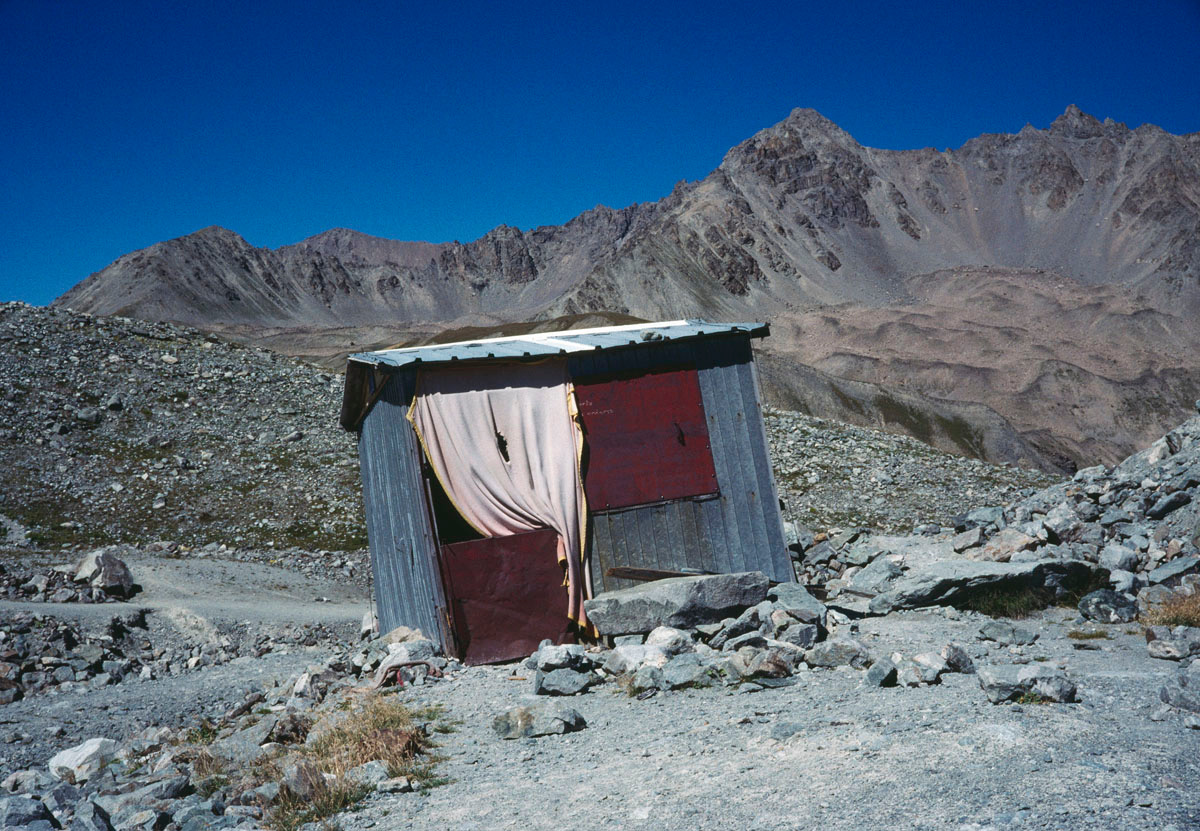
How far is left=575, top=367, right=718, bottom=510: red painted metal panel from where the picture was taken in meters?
12.0

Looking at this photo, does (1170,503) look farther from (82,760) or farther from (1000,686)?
(82,760)

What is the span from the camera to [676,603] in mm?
10492

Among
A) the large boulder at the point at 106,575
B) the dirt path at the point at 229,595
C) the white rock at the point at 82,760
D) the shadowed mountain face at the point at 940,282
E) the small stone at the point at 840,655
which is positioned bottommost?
the small stone at the point at 840,655

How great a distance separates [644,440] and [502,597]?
2.89 metres

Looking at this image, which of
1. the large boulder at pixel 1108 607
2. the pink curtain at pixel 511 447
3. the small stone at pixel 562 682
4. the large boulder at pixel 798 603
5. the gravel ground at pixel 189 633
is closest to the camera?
the small stone at pixel 562 682

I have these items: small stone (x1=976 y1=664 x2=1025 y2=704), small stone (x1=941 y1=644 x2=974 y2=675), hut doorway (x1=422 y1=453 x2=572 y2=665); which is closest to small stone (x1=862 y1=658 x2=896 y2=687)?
small stone (x1=941 y1=644 x2=974 y2=675)

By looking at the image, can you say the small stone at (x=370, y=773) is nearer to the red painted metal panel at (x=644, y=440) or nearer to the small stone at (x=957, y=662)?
the small stone at (x=957, y=662)

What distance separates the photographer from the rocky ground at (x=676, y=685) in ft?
18.2

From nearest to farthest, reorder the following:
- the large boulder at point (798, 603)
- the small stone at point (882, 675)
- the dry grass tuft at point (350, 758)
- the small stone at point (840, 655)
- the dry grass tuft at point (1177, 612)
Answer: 1. the dry grass tuft at point (350, 758)
2. the small stone at point (882, 675)
3. the small stone at point (840, 655)
4. the dry grass tuft at point (1177, 612)
5. the large boulder at point (798, 603)

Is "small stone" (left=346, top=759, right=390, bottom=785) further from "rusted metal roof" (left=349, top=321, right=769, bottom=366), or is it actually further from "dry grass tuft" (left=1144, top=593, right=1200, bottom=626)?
"dry grass tuft" (left=1144, top=593, right=1200, bottom=626)

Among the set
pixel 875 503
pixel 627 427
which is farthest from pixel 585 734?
pixel 875 503

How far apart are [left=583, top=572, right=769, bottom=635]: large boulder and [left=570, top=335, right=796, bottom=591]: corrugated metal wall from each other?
974 millimetres

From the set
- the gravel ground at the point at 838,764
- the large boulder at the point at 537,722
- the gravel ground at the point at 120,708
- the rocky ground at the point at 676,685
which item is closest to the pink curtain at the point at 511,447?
the rocky ground at the point at 676,685

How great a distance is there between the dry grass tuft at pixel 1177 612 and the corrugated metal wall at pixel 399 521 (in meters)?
8.22
